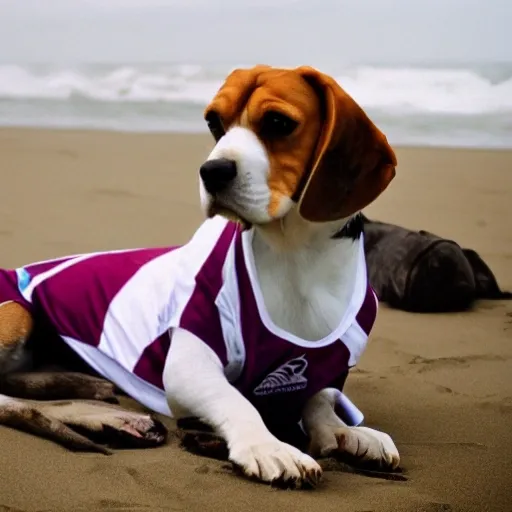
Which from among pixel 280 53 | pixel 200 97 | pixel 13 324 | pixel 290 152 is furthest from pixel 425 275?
pixel 200 97

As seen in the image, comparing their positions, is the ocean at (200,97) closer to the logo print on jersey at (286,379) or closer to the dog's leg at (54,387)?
the dog's leg at (54,387)

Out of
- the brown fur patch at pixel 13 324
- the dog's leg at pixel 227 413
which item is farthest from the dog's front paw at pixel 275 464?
the brown fur patch at pixel 13 324

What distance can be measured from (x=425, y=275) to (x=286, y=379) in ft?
6.99

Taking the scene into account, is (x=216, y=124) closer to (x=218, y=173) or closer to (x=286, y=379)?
(x=218, y=173)

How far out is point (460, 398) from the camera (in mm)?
3447

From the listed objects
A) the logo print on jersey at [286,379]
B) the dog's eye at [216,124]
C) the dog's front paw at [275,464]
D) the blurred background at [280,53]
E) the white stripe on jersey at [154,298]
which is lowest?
the dog's front paw at [275,464]

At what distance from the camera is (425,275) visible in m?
4.82

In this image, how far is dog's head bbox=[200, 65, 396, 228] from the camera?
252cm

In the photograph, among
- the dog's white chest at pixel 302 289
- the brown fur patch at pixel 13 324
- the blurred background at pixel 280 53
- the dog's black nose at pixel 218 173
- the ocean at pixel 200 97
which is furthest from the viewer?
the ocean at pixel 200 97

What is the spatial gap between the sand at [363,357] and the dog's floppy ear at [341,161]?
2.08 feet

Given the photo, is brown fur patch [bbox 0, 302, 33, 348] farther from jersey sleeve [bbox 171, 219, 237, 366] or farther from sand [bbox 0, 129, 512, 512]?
jersey sleeve [bbox 171, 219, 237, 366]

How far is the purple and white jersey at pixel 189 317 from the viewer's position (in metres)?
2.70

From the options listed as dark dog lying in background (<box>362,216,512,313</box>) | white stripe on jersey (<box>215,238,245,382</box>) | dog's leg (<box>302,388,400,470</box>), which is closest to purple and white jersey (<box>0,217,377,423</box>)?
white stripe on jersey (<box>215,238,245,382</box>)

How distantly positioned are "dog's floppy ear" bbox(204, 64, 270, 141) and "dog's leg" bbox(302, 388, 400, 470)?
79cm
